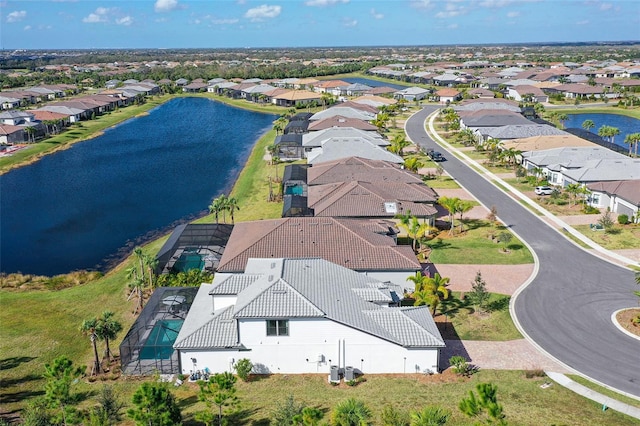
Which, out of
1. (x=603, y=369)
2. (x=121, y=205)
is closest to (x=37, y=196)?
(x=121, y=205)

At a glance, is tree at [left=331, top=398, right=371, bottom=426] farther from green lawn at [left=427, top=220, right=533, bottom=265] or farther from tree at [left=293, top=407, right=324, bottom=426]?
green lawn at [left=427, top=220, right=533, bottom=265]

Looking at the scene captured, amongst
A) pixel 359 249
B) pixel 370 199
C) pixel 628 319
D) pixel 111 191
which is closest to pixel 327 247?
pixel 359 249

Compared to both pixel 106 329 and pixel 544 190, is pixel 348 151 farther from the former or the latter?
pixel 106 329

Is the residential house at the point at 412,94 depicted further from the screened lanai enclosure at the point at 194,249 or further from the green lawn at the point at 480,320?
the green lawn at the point at 480,320

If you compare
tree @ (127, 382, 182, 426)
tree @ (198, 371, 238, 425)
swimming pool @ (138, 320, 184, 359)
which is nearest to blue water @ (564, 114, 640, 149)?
swimming pool @ (138, 320, 184, 359)

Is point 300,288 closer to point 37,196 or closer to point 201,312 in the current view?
point 201,312
